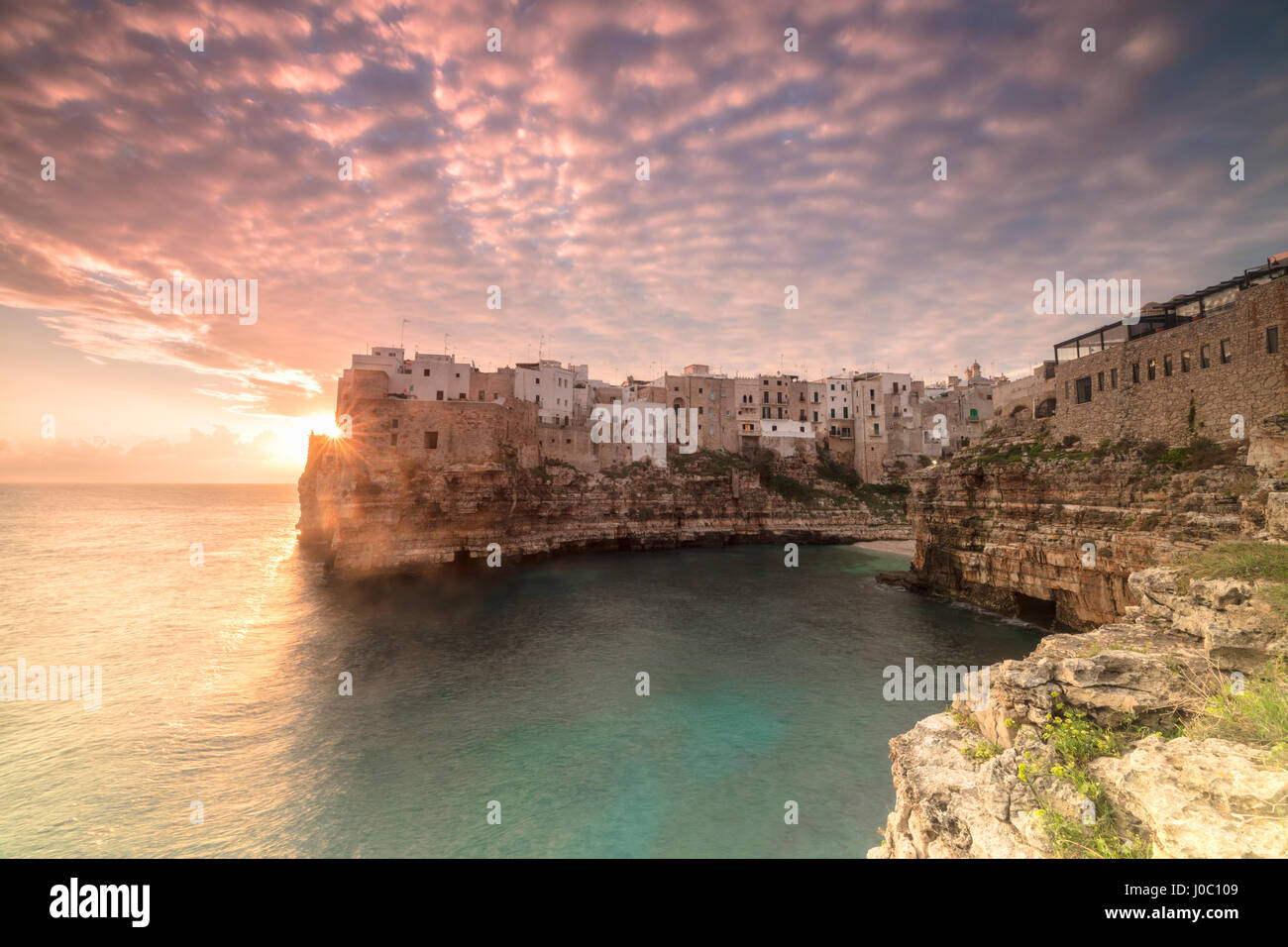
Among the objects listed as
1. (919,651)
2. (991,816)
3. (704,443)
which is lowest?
(919,651)

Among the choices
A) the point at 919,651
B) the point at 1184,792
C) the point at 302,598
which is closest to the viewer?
the point at 1184,792

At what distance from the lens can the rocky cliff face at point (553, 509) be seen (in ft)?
137

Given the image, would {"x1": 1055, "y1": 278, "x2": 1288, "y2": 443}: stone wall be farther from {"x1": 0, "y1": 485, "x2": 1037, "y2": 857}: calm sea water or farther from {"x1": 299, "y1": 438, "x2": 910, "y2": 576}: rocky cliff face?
{"x1": 299, "y1": 438, "x2": 910, "y2": 576}: rocky cliff face

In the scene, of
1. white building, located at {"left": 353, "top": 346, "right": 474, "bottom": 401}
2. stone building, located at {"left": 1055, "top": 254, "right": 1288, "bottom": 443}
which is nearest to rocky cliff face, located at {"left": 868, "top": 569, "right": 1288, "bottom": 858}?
stone building, located at {"left": 1055, "top": 254, "right": 1288, "bottom": 443}

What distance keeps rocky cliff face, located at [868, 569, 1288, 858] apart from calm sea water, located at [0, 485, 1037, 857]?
6.54m

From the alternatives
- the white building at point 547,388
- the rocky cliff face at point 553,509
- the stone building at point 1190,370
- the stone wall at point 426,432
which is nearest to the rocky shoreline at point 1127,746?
the stone building at point 1190,370

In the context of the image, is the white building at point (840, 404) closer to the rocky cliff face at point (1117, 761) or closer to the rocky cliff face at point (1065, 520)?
the rocky cliff face at point (1065, 520)

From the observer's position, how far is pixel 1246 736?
5.21 metres

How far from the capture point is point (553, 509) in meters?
55.3

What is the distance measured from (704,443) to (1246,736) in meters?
63.2
